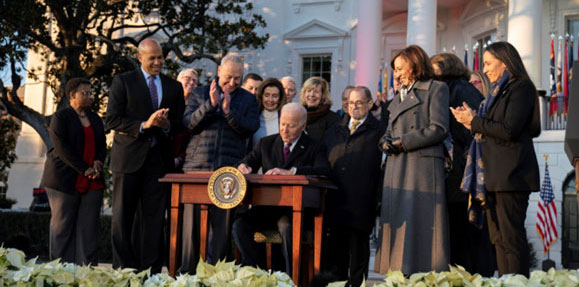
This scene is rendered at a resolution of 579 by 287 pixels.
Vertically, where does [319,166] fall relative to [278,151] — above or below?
below

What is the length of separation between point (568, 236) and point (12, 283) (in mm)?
17843

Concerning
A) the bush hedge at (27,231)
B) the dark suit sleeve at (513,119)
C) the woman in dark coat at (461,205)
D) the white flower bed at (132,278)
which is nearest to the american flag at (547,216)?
the bush hedge at (27,231)

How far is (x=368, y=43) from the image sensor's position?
21719 mm

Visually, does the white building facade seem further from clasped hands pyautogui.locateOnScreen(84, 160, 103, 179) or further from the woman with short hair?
clasped hands pyautogui.locateOnScreen(84, 160, 103, 179)

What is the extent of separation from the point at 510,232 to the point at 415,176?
0.86m

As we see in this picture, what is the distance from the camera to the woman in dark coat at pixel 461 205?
6.29 metres

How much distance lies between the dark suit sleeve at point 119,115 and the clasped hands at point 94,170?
31.0 inches

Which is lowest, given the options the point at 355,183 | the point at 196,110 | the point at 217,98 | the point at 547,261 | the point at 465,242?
the point at 547,261

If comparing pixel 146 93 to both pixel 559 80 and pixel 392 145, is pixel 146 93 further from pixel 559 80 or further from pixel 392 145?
pixel 559 80

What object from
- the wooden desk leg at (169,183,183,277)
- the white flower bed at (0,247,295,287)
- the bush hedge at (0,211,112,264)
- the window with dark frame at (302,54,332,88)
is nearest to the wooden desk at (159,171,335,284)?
the wooden desk leg at (169,183,183,277)

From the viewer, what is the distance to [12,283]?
3033mm

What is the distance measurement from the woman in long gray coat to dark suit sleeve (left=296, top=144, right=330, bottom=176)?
615 mm

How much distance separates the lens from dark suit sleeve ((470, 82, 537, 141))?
5270 mm

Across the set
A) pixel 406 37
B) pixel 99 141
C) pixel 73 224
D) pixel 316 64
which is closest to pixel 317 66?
pixel 316 64
